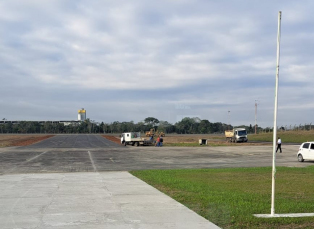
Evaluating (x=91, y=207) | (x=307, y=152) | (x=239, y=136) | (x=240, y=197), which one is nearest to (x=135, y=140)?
(x=239, y=136)

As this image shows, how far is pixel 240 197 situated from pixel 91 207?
4.30 meters

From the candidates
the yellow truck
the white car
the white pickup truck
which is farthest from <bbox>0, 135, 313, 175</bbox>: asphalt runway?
the yellow truck

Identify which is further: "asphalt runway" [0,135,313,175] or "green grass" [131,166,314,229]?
"asphalt runway" [0,135,313,175]

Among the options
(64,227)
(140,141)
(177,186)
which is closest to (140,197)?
(177,186)

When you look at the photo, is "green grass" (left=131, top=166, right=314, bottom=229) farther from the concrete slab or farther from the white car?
the white car

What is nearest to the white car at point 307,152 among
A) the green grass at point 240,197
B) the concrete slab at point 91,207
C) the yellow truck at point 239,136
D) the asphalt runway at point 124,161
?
the asphalt runway at point 124,161

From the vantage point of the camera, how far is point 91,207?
1019 cm

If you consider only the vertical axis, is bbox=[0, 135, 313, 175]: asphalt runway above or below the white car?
below

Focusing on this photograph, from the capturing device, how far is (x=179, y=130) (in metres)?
184

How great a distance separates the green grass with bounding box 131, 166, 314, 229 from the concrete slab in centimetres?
54

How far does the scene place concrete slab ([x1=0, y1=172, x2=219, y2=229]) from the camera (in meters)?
8.27

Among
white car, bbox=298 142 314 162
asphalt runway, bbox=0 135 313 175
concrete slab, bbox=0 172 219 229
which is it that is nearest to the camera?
concrete slab, bbox=0 172 219 229

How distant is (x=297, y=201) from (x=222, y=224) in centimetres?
361

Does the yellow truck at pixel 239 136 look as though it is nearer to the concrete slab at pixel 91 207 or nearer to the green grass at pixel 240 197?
the green grass at pixel 240 197
